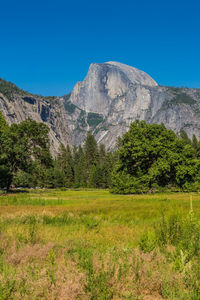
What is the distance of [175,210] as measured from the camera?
7.96 m

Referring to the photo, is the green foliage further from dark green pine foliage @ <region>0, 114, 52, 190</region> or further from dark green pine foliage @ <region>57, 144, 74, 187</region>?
dark green pine foliage @ <region>57, 144, 74, 187</region>

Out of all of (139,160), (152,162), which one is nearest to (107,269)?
(139,160)

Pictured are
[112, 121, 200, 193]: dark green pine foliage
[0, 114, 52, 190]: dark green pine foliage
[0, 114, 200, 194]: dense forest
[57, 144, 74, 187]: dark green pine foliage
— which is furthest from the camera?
[57, 144, 74, 187]: dark green pine foliage

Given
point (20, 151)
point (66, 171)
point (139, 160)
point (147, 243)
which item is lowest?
point (147, 243)

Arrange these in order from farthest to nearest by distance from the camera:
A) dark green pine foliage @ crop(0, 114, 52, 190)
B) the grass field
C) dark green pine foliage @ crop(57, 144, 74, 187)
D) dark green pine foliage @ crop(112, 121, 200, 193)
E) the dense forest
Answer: dark green pine foliage @ crop(57, 144, 74, 187) → dark green pine foliage @ crop(0, 114, 52, 190) → the dense forest → dark green pine foliage @ crop(112, 121, 200, 193) → the grass field

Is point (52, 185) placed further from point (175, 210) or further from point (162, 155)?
point (175, 210)

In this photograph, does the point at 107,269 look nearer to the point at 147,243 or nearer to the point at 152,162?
the point at 147,243

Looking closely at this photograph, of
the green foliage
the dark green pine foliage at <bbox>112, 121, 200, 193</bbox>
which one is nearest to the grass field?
the green foliage

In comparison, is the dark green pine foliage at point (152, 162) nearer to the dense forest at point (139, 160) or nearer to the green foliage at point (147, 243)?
the dense forest at point (139, 160)

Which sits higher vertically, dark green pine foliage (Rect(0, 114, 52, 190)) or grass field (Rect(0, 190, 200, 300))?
dark green pine foliage (Rect(0, 114, 52, 190))

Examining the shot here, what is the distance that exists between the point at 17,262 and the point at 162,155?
36470 mm

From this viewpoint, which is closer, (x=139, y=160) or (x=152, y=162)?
(x=139, y=160)

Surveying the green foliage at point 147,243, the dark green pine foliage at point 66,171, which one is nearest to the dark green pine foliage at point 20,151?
the green foliage at point 147,243

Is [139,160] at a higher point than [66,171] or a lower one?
higher
